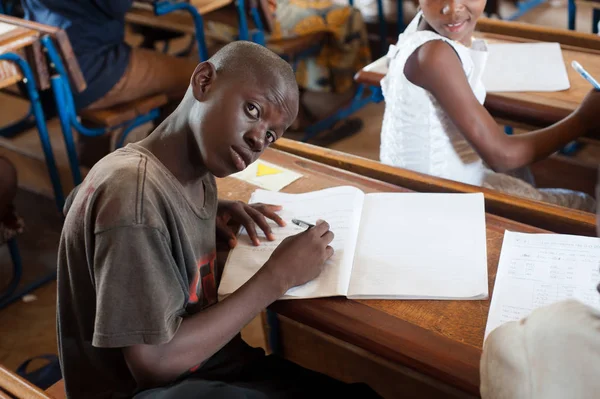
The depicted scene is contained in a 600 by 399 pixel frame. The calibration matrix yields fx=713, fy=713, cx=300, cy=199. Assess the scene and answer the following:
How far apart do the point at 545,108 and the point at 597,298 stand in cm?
84

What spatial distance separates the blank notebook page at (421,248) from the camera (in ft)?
3.84

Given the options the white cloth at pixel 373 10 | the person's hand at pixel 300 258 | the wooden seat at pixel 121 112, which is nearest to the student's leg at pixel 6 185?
the wooden seat at pixel 121 112

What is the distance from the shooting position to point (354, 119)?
379 cm

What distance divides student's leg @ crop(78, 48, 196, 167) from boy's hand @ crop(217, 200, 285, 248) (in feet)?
5.11

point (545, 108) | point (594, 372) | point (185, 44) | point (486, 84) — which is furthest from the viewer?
point (185, 44)

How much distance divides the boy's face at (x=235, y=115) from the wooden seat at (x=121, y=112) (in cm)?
168

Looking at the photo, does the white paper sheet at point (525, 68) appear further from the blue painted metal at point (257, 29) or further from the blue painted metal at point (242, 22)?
the blue painted metal at point (242, 22)

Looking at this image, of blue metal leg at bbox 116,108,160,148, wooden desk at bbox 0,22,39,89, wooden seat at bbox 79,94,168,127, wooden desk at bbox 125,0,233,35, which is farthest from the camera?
wooden desk at bbox 125,0,233,35

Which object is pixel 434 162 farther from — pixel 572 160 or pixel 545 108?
pixel 572 160

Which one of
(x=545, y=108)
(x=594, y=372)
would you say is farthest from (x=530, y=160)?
(x=594, y=372)

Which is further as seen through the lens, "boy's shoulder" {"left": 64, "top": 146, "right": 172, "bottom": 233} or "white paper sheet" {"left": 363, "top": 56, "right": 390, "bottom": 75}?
"white paper sheet" {"left": 363, "top": 56, "right": 390, "bottom": 75}

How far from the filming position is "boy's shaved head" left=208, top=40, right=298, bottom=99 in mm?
1104

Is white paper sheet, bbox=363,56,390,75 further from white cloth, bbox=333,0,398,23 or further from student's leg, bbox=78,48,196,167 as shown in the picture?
white cloth, bbox=333,0,398,23

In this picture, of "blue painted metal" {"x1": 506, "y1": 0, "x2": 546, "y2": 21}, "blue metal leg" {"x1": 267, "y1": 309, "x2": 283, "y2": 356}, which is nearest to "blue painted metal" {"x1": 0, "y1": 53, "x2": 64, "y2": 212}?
"blue metal leg" {"x1": 267, "y1": 309, "x2": 283, "y2": 356}
